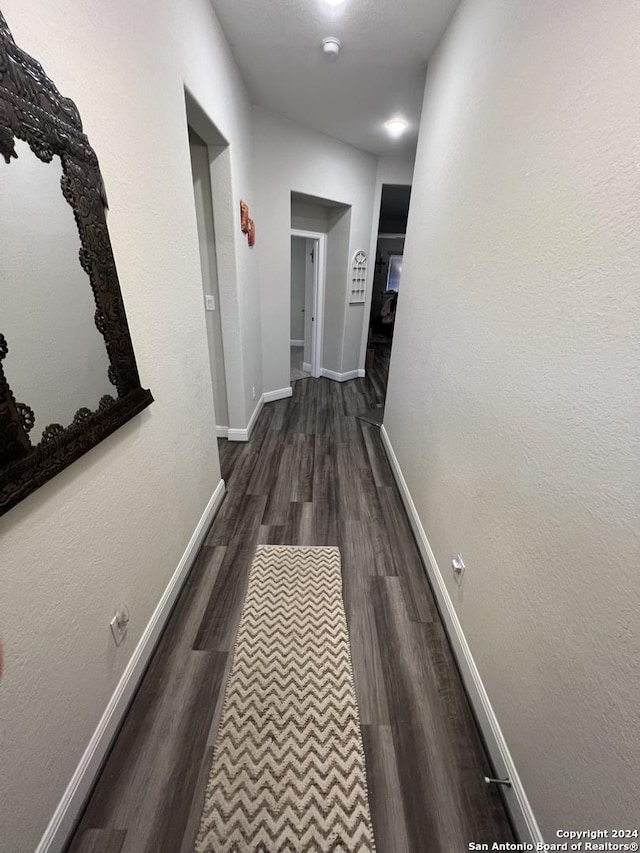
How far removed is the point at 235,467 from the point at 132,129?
2.04 metres

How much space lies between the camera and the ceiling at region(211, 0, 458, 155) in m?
1.71

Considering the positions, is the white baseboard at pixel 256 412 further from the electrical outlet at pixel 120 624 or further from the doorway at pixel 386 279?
the doorway at pixel 386 279

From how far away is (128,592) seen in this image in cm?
115

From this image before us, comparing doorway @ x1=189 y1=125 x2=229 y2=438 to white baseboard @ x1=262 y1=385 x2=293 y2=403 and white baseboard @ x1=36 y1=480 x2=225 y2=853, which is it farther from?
white baseboard @ x1=36 y1=480 x2=225 y2=853

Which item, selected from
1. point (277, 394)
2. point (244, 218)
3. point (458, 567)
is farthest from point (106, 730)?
point (277, 394)

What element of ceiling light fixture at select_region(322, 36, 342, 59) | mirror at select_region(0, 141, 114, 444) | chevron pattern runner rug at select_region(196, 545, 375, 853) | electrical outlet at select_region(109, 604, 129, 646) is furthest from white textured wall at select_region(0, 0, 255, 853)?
ceiling light fixture at select_region(322, 36, 342, 59)

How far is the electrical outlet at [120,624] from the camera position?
106 cm

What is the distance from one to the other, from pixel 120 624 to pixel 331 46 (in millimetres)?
3129

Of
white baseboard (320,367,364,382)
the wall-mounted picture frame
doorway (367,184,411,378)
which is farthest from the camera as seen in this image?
doorway (367,184,411,378)

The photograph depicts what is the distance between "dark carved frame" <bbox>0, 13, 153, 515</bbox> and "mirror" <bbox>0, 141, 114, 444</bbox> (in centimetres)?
2

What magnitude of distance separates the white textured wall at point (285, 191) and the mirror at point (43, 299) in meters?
2.79

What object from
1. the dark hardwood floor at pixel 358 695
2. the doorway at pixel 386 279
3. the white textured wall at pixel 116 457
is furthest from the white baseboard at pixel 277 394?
the doorway at pixel 386 279

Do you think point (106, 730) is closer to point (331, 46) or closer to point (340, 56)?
point (331, 46)

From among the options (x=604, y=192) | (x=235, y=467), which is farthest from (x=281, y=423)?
(x=604, y=192)
